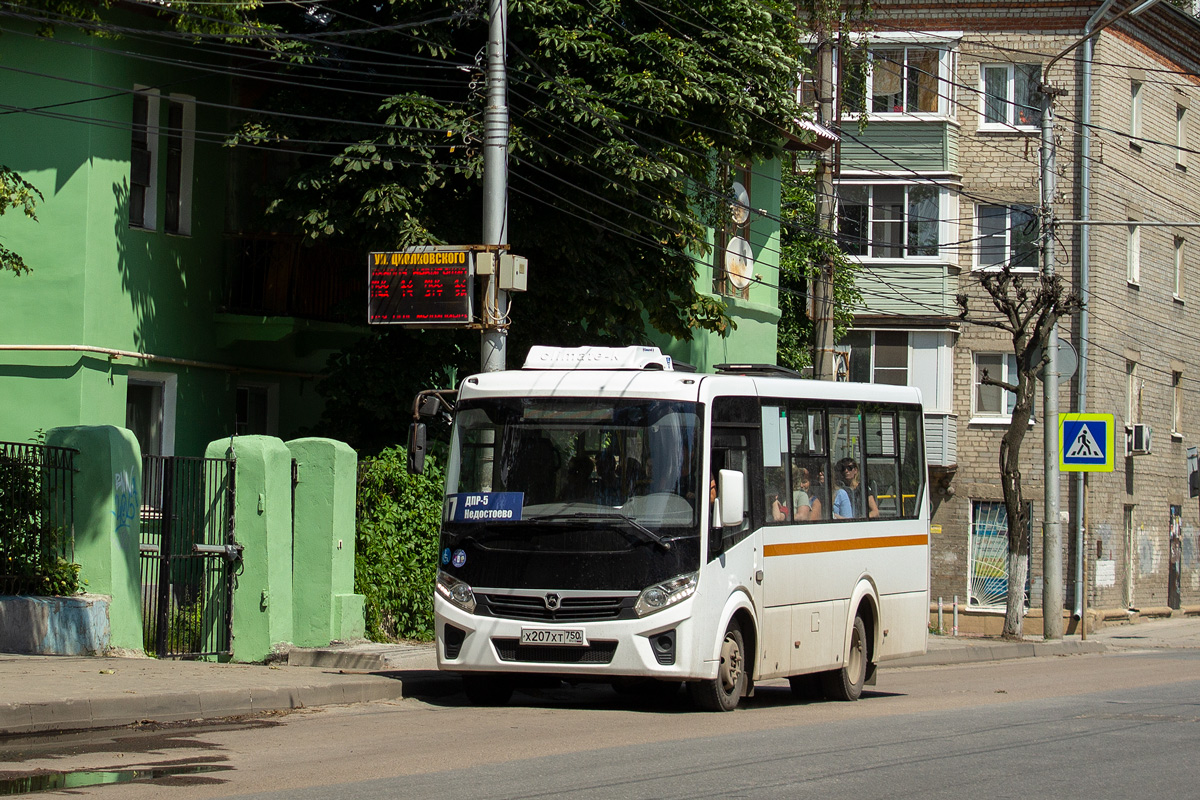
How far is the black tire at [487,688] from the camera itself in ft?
43.0

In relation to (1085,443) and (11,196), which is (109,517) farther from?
(1085,443)

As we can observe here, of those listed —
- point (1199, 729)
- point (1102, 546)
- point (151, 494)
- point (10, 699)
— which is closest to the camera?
point (10, 699)

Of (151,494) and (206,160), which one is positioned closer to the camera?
(151,494)

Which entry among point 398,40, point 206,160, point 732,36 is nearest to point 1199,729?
point 732,36

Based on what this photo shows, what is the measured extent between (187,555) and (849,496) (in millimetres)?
6535

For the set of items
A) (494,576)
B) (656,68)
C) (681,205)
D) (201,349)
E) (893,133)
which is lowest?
(494,576)

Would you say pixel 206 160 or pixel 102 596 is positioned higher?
pixel 206 160

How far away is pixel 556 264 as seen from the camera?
2050cm

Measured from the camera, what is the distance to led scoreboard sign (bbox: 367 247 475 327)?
16.3 metres

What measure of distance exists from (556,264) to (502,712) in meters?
8.93

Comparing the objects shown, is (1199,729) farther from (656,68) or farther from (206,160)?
(206,160)

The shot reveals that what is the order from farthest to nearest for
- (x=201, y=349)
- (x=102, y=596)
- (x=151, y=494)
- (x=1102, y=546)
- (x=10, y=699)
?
(x=1102, y=546) → (x=201, y=349) → (x=151, y=494) → (x=102, y=596) → (x=10, y=699)

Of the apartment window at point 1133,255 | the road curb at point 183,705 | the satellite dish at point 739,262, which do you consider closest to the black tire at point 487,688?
the road curb at point 183,705

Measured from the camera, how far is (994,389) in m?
37.0
